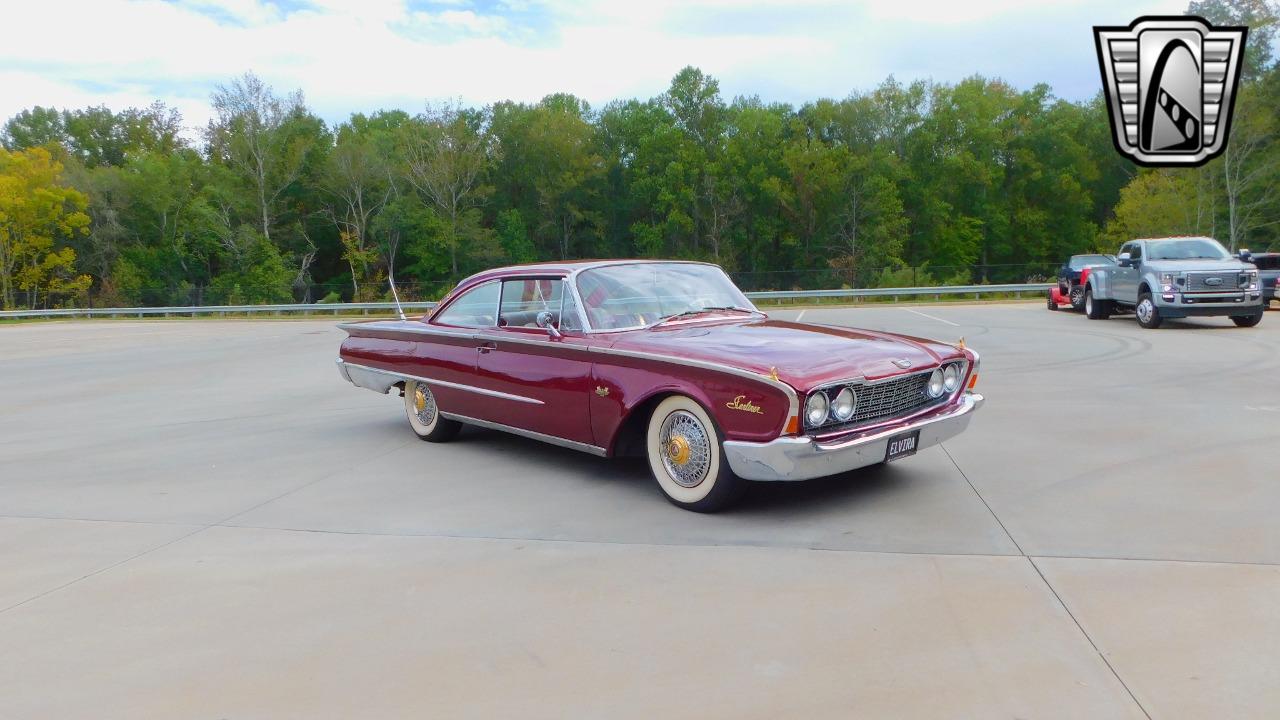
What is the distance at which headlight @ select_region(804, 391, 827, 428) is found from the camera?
514cm

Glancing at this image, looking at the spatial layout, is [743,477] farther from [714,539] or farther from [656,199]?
[656,199]

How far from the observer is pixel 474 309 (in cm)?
758

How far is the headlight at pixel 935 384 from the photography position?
5.97m

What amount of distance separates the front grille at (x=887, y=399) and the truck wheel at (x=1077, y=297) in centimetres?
1996

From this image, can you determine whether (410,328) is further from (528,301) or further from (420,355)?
(528,301)

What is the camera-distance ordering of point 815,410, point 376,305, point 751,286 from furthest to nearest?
point 751,286
point 376,305
point 815,410

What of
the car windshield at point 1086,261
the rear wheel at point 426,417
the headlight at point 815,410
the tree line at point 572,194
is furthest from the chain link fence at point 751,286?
the headlight at point 815,410

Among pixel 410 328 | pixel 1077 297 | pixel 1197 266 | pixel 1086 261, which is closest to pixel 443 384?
pixel 410 328

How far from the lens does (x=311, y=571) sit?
15.3ft

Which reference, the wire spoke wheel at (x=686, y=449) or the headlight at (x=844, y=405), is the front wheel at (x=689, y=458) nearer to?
the wire spoke wheel at (x=686, y=449)

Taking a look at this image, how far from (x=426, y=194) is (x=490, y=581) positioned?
61775 mm

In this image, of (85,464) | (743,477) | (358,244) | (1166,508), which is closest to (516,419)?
(743,477)

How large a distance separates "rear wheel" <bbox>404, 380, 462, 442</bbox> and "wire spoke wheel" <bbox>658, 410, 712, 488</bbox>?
2.73m

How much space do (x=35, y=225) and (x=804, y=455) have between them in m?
69.3
